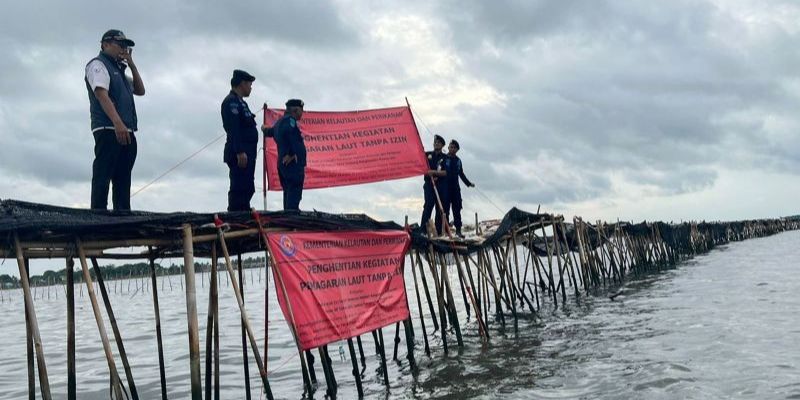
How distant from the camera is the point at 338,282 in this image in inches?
278

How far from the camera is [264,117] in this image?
1030 cm

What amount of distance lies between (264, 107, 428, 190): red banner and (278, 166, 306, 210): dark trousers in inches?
50.4

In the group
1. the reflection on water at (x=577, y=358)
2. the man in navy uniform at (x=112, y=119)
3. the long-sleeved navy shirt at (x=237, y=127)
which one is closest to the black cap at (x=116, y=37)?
the man in navy uniform at (x=112, y=119)

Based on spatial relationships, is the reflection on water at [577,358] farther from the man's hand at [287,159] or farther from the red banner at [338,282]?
the man's hand at [287,159]

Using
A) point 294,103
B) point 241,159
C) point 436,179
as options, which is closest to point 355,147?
point 294,103

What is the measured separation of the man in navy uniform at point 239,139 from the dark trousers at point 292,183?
748 millimetres

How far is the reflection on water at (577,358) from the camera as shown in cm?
814

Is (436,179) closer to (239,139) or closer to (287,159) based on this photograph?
(287,159)

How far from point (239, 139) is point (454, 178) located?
22.7 ft

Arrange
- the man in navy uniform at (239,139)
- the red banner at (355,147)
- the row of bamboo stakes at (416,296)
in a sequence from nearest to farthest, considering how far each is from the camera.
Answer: the row of bamboo stakes at (416,296) < the man in navy uniform at (239,139) < the red banner at (355,147)

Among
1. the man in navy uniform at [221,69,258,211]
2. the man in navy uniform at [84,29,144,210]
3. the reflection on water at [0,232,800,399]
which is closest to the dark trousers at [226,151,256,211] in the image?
the man in navy uniform at [221,69,258,211]

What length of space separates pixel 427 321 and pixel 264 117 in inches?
378

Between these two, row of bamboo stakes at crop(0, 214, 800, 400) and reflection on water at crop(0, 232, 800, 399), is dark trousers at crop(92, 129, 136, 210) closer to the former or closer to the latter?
row of bamboo stakes at crop(0, 214, 800, 400)

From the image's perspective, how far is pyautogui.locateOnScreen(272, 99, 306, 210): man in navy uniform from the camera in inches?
339
